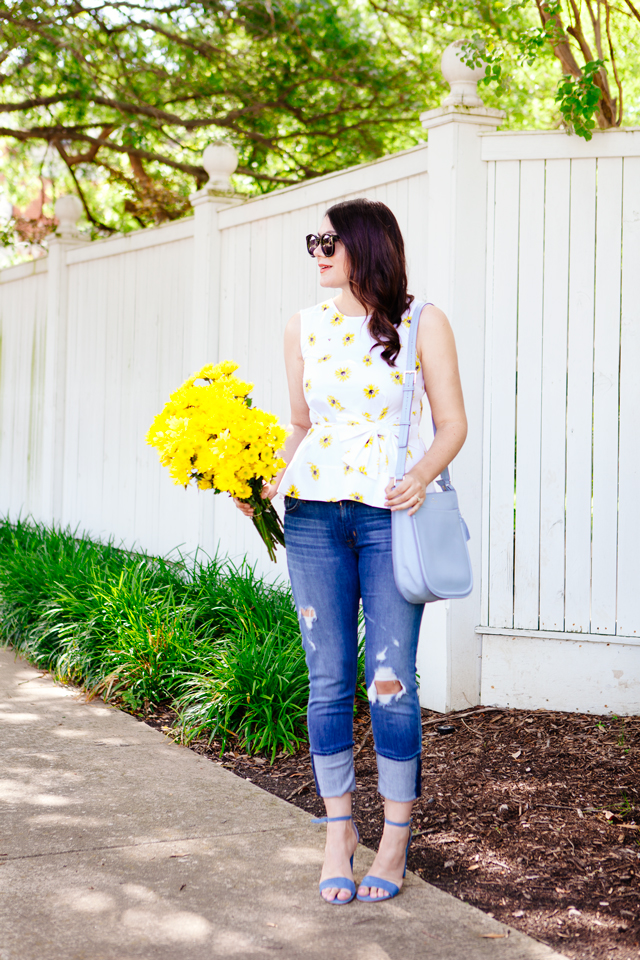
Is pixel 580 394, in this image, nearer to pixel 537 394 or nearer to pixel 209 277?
pixel 537 394

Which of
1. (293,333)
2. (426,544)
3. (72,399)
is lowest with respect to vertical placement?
(426,544)

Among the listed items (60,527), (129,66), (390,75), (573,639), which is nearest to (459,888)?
(573,639)

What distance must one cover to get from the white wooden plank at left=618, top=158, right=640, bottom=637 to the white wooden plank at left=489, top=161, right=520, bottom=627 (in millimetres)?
455

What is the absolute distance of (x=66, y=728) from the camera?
13.5 feet

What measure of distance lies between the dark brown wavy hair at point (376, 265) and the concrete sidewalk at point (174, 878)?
1477 millimetres

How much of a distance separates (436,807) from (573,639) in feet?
3.98

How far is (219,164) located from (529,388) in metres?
2.84

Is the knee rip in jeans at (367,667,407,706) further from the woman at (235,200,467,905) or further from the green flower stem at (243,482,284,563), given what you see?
the green flower stem at (243,482,284,563)

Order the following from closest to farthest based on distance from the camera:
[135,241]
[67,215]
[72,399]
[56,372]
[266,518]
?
[266,518] → [135,241] → [72,399] → [56,372] → [67,215]

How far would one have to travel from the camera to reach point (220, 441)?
2629 mm

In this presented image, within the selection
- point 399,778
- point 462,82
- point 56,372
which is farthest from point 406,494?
point 56,372

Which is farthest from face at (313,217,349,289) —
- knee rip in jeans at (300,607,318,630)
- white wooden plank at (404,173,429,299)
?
white wooden plank at (404,173,429,299)

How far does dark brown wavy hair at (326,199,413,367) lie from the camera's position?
2.64 meters

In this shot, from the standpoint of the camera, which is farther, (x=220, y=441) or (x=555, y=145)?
(x=555, y=145)
